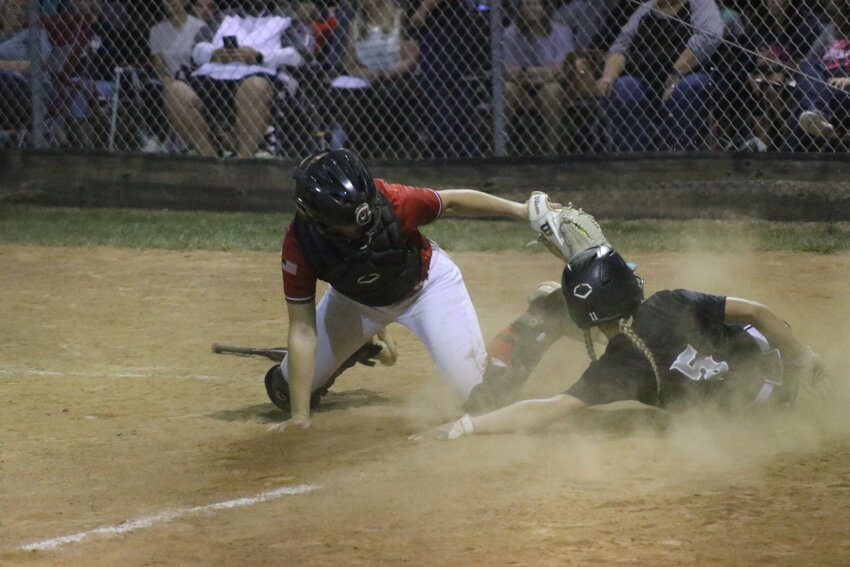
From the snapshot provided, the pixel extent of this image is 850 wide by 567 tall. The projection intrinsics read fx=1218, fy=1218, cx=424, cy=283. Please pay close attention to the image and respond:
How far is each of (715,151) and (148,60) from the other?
5793 mm

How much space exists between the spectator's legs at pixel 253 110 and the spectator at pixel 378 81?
70 cm

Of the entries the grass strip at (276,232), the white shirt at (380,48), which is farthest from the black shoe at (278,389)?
the white shirt at (380,48)

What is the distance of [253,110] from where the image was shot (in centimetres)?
1184

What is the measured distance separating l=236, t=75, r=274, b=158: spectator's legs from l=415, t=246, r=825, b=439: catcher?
23.4ft

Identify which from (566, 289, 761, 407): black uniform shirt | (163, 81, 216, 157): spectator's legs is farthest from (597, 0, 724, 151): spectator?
(566, 289, 761, 407): black uniform shirt

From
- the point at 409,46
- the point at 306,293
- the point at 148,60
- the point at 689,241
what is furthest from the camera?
the point at 148,60

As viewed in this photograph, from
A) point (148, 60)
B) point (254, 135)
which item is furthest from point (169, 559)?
point (148, 60)

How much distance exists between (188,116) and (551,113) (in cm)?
372

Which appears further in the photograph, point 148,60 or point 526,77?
point 148,60

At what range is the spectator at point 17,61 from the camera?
1254cm

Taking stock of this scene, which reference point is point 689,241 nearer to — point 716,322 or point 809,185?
point 809,185

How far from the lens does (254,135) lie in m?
12.0

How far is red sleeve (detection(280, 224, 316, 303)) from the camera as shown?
5.43 meters

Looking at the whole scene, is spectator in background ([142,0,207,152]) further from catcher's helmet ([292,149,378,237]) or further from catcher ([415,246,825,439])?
catcher ([415,246,825,439])
